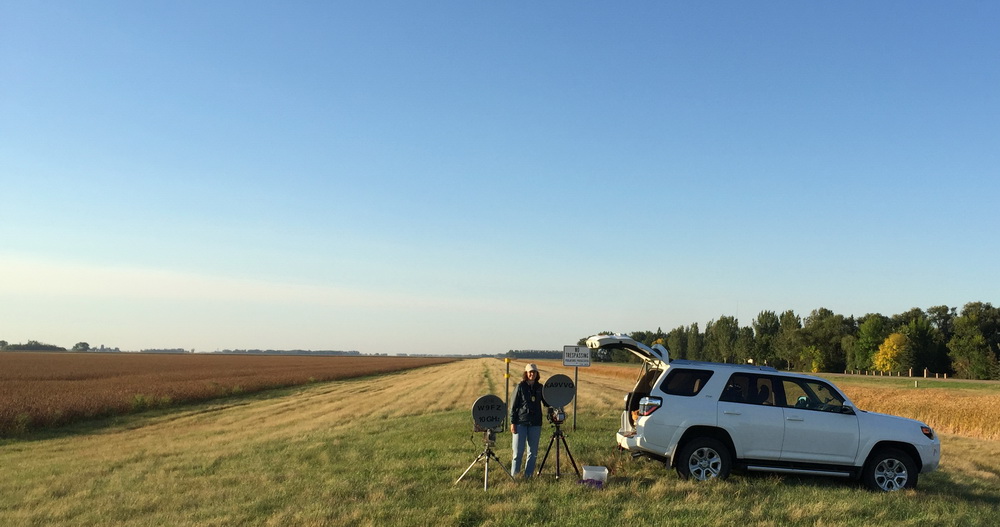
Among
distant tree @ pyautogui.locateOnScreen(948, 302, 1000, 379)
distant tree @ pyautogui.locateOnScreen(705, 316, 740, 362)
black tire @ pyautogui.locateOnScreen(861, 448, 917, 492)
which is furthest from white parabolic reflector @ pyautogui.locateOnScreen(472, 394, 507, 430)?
distant tree @ pyautogui.locateOnScreen(705, 316, 740, 362)

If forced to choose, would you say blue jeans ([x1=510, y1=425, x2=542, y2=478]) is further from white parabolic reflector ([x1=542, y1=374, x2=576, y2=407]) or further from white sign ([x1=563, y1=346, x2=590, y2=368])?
white sign ([x1=563, y1=346, x2=590, y2=368])

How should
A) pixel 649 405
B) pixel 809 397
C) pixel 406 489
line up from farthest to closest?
pixel 809 397, pixel 649 405, pixel 406 489

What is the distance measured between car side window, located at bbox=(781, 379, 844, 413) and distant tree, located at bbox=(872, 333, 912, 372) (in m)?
85.2

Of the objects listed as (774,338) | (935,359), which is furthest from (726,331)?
(935,359)

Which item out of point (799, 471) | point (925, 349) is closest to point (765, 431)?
point (799, 471)

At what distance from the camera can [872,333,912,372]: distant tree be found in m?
81.9

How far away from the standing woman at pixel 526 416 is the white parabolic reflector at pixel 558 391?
0.50 m

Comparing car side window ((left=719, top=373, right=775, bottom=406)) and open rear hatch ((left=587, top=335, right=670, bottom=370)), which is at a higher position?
open rear hatch ((left=587, top=335, right=670, bottom=370))

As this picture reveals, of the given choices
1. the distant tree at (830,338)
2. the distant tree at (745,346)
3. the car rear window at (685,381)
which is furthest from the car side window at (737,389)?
the distant tree at (745,346)

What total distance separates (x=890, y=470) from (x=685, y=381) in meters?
3.40

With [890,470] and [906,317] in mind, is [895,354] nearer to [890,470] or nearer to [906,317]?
[906,317]

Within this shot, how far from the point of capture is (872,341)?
92.9 meters

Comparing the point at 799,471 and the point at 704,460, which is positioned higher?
the point at 704,460

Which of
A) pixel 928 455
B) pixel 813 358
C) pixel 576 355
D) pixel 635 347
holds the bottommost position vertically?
pixel 813 358
